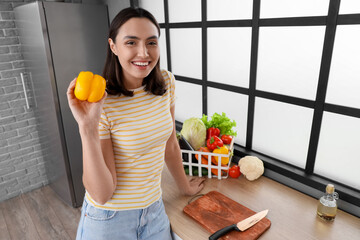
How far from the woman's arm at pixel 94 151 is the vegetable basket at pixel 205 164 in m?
0.59

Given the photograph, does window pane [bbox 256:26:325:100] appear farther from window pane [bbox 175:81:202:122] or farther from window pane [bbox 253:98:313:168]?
window pane [bbox 175:81:202:122]

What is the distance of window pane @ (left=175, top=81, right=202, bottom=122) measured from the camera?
203 cm

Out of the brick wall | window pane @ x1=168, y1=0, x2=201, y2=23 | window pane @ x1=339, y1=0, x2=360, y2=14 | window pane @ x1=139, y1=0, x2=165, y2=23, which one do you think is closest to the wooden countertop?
window pane @ x1=339, y1=0, x2=360, y2=14

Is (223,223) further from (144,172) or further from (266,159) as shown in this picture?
(266,159)

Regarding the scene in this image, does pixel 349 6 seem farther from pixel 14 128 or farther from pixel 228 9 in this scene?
pixel 14 128

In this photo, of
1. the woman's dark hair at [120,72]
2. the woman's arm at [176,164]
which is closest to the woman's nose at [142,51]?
the woman's dark hair at [120,72]

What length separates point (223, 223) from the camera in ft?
3.60


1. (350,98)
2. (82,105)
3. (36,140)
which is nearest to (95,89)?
(82,105)

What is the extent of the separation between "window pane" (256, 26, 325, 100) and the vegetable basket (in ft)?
1.42

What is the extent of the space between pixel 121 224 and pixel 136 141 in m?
0.33

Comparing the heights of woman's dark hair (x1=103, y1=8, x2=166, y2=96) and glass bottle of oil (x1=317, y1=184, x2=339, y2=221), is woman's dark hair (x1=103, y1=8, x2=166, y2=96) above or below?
above

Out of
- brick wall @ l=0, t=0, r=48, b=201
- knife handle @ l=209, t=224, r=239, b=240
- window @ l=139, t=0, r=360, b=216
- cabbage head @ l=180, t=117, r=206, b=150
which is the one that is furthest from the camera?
brick wall @ l=0, t=0, r=48, b=201

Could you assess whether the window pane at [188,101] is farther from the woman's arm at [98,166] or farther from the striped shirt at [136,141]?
Answer: the woman's arm at [98,166]

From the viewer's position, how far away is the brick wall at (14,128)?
2.32m
